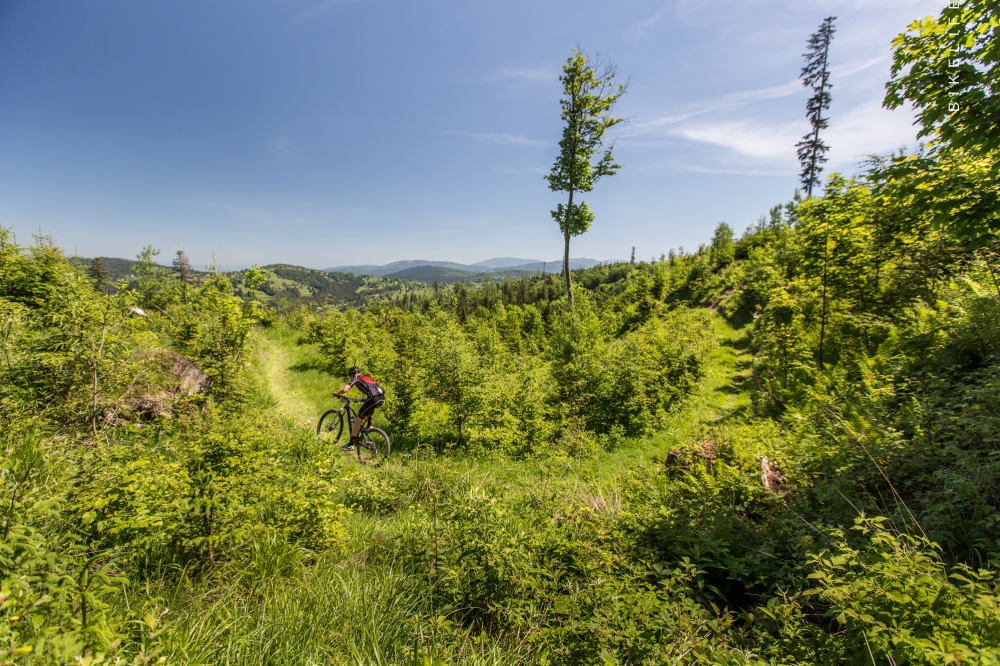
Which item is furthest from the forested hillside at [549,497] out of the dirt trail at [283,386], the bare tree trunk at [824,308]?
the dirt trail at [283,386]

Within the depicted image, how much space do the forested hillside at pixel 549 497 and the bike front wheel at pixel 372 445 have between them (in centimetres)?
48

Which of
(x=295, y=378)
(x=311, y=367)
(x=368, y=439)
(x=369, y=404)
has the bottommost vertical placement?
(x=368, y=439)

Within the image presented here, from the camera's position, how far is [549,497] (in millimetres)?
4648

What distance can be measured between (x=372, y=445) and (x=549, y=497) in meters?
5.19

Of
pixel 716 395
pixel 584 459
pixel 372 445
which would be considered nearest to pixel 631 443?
pixel 584 459

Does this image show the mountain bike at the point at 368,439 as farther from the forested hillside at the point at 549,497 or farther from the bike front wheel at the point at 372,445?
the forested hillside at the point at 549,497

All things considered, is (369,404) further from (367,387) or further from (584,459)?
(584,459)

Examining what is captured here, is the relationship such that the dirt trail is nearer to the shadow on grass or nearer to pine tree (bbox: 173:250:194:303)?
the shadow on grass

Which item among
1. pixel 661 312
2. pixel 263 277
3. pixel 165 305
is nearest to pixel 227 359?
pixel 263 277

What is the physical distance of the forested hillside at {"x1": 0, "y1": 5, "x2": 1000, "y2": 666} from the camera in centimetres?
226

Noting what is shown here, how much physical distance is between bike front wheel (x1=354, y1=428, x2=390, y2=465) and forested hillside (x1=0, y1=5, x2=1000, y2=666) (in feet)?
1.58

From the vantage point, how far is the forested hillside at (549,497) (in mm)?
2260

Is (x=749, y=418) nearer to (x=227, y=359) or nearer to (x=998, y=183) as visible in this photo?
(x=998, y=183)

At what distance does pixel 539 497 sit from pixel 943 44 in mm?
7201
